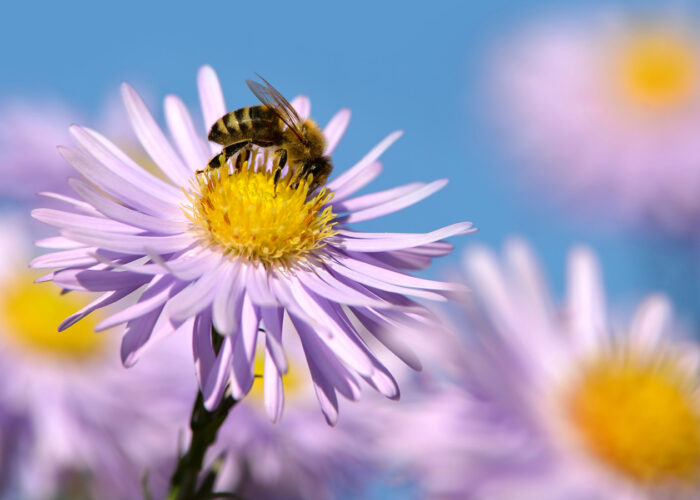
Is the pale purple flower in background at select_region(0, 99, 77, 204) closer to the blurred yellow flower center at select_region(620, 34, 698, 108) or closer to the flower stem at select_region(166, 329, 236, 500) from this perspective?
the flower stem at select_region(166, 329, 236, 500)

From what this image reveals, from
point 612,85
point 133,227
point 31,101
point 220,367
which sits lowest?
point 220,367

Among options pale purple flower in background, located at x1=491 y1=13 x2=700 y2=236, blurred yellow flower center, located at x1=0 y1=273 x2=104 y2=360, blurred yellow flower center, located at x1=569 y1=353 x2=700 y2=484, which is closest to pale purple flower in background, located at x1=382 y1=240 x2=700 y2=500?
blurred yellow flower center, located at x1=569 y1=353 x2=700 y2=484

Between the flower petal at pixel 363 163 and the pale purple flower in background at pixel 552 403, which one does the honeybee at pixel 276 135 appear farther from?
the pale purple flower in background at pixel 552 403

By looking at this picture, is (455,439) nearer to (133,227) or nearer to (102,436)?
(133,227)

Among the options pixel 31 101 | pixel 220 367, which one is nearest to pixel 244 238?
pixel 220 367

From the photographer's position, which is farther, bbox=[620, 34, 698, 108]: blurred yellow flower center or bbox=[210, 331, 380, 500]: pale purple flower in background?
bbox=[620, 34, 698, 108]: blurred yellow flower center

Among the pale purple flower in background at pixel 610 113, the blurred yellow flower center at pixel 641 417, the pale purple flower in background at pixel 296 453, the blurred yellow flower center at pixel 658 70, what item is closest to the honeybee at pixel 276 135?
the pale purple flower in background at pixel 296 453
